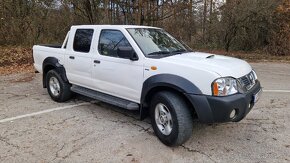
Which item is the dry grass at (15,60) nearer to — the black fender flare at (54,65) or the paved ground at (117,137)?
the black fender flare at (54,65)

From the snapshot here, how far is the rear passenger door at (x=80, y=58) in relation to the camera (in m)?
5.16

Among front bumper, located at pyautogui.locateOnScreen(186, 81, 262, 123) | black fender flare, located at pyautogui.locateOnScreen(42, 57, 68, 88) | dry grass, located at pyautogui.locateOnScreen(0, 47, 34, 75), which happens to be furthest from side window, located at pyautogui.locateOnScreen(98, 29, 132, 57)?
dry grass, located at pyautogui.locateOnScreen(0, 47, 34, 75)

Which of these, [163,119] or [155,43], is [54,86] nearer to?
[155,43]

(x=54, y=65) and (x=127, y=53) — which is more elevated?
(x=127, y=53)

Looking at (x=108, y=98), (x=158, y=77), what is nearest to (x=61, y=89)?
(x=108, y=98)

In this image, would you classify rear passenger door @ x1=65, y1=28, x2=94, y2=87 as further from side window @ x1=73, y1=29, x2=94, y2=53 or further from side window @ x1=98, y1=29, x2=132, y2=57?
side window @ x1=98, y1=29, x2=132, y2=57

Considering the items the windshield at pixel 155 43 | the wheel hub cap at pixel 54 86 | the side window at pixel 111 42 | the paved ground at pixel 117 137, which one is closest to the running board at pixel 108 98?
the paved ground at pixel 117 137

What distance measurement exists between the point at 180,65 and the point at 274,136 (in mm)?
1954

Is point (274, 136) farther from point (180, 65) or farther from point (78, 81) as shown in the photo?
point (78, 81)

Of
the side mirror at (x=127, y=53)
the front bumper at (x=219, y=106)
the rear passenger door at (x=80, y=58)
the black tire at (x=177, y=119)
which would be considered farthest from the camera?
the rear passenger door at (x=80, y=58)

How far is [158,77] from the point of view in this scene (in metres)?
3.97

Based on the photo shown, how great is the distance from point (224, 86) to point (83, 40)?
304 cm

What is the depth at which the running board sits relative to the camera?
14.7 feet

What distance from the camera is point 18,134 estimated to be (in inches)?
170
